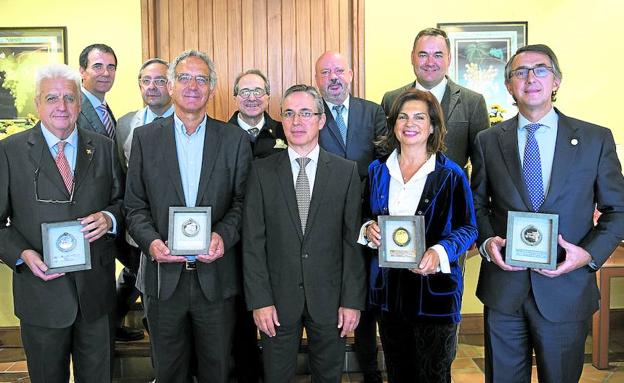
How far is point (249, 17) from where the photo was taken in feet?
13.2

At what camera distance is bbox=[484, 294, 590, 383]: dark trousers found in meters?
2.04

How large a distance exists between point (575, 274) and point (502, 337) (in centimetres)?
37

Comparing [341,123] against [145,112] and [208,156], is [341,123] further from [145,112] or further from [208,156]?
[145,112]

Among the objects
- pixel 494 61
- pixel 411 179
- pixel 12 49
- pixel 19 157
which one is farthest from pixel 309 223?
pixel 12 49

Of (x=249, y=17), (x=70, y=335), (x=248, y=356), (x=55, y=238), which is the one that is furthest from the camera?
(x=249, y=17)

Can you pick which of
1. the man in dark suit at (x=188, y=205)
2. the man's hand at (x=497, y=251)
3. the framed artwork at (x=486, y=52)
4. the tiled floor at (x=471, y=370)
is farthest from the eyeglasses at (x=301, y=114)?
the framed artwork at (x=486, y=52)

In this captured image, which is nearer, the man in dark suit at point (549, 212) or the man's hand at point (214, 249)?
the man in dark suit at point (549, 212)

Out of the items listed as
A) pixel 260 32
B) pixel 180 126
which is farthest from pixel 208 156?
pixel 260 32

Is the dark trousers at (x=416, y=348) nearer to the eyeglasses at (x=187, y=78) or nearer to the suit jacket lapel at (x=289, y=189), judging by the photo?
the suit jacket lapel at (x=289, y=189)

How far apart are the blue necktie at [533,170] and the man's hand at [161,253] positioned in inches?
53.7

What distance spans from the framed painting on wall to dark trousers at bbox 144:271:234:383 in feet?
8.32

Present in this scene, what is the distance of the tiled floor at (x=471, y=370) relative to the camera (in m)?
3.29

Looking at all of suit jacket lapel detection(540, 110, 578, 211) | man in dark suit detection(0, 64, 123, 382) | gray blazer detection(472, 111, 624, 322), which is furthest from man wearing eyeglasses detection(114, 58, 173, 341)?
suit jacket lapel detection(540, 110, 578, 211)

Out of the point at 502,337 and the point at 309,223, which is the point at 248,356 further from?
the point at 502,337
